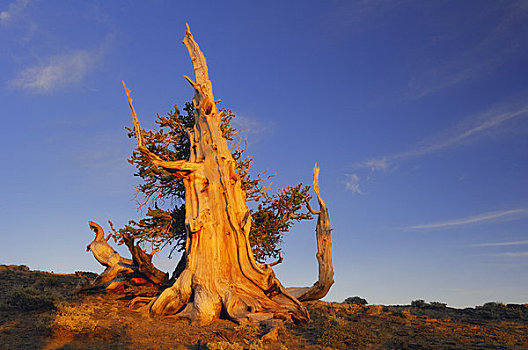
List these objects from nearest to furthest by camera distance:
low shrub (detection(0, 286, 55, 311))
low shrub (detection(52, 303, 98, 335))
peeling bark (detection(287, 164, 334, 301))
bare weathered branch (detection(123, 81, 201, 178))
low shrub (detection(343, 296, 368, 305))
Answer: low shrub (detection(52, 303, 98, 335)), low shrub (detection(0, 286, 55, 311)), bare weathered branch (detection(123, 81, 201, 178)), peeling bark (detection(287, 164, 334, 301)), low shrub (detection(343, 296, 368, 305))

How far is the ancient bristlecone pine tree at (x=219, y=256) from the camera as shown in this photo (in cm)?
1311

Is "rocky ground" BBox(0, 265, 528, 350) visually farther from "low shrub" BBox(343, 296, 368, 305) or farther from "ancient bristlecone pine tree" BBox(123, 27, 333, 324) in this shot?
"low shrub" BBox(343, 296, 368, 305)

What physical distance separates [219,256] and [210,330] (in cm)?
335

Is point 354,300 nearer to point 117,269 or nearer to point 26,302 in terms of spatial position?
point 117,269

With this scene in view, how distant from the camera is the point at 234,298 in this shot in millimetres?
13164

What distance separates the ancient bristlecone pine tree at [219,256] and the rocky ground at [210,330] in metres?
0.77

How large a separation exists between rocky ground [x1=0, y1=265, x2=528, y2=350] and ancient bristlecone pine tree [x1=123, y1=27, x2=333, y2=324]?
0.77 metres

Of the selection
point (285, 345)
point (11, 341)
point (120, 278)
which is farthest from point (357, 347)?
point (120, 278)

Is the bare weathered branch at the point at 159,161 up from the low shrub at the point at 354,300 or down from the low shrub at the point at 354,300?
up

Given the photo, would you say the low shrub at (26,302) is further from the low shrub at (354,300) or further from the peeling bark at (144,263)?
the low shrub at (354,300)

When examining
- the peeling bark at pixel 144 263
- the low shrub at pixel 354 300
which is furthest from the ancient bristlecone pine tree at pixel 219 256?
the low shrub at pixel 354 300

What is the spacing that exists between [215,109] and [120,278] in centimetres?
856

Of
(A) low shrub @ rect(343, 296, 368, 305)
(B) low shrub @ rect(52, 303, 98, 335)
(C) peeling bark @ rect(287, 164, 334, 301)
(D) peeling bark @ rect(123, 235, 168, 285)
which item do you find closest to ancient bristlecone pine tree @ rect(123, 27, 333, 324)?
(C) peeling bark @ rect(287, 164, 334, 301)

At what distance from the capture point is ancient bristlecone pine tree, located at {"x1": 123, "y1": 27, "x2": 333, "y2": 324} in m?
13.1
